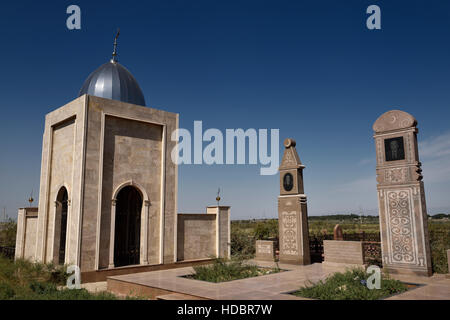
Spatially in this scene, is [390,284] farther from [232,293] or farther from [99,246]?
[99,246]

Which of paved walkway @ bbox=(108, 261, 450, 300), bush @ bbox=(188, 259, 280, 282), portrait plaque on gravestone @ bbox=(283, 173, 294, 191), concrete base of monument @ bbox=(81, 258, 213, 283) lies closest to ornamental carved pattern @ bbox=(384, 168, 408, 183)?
paved walkway @ bbox=(108, 261, 450, 300)

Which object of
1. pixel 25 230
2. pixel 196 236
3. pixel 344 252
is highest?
pixel 25 230

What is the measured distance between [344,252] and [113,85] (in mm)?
11576

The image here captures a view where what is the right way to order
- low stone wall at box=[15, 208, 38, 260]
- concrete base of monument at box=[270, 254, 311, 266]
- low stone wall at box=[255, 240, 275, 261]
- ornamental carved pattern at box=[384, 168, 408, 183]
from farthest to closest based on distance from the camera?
low stone wall at box=[15, 208, 38, 260] < low stone wall at box=[255, 240, 275, 261] < concrete base of monument at box=[270, 254, 311, 266] < ornamental carved pattern at box=[384, 168, 408, 183]

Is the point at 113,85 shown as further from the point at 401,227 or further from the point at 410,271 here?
the point at 410,271

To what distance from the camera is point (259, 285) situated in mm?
9469

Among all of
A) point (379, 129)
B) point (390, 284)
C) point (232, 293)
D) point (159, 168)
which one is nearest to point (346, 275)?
Answer: point (390, 284)

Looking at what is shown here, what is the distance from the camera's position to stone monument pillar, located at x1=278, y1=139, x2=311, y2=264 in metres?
13.9

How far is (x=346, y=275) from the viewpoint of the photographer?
9086mm

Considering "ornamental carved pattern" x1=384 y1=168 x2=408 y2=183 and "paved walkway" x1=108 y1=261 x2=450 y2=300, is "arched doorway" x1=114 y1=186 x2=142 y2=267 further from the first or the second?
"ornamental carved pattern" x1=384 y1=168 x2=408 y2=183

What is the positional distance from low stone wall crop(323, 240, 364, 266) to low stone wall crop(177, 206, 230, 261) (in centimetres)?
556

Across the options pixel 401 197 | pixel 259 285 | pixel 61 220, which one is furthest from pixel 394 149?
pixel 61 220

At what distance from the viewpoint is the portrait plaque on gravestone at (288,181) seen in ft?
47.7

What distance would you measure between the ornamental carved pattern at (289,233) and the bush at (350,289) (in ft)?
15.8
